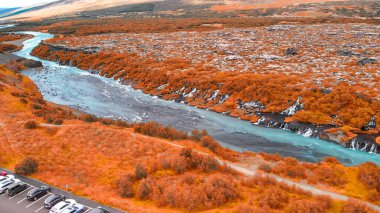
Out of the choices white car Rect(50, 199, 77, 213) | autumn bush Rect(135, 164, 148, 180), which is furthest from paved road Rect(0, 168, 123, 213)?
autumn bush Rect(135, 164, 148, 180)

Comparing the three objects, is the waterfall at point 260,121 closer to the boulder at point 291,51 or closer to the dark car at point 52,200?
the dark car at point 52,200

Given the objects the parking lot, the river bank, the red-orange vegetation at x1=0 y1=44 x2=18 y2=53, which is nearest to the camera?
the parking lot

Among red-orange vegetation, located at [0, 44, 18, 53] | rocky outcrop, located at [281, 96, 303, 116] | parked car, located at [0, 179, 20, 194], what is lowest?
rocky outcrop, located at [281, 96, 303, 116]

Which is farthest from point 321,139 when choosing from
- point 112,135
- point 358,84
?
point 112,135

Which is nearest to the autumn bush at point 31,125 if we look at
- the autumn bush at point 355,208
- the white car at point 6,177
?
the white car at point 6,177

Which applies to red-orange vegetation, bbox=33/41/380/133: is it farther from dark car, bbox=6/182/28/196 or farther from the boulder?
dark car, bbox=6/182/28/196

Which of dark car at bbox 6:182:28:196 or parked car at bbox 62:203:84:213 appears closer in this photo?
parked car at bbox 62:203:84:213
